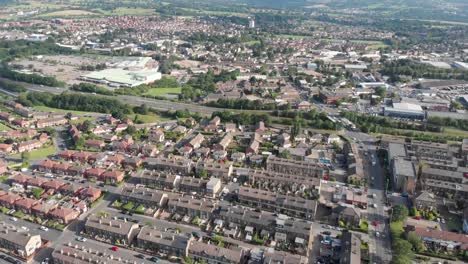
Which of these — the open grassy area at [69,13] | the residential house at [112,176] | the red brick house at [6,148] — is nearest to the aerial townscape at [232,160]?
the residential house at [112,176]

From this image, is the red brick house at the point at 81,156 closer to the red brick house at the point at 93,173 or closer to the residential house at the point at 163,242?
the red brick house at the point at 93,173

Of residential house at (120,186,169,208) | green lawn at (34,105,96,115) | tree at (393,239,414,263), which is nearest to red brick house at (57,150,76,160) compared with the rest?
residential house at (120,186,169,208)

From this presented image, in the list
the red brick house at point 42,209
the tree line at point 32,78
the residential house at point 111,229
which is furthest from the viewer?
the tree line at point 32,78

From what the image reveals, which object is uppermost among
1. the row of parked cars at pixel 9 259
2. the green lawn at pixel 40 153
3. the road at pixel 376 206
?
the green lawn at pixel 40 153

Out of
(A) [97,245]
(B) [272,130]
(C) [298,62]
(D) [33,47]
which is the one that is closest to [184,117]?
(B) [272,130]

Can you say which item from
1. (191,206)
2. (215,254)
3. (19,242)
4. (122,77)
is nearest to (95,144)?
(19,242)
